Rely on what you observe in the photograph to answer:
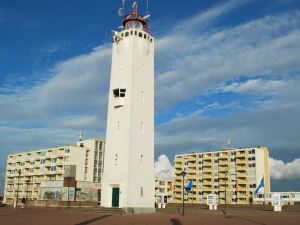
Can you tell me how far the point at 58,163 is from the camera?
109 meters

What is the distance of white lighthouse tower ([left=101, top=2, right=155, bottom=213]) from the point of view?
40719 mm

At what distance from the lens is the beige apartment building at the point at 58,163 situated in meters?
106

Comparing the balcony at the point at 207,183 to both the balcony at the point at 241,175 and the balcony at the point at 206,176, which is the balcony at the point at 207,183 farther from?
the balcony at the point at 241,175

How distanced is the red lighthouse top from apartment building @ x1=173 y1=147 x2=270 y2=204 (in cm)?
6950

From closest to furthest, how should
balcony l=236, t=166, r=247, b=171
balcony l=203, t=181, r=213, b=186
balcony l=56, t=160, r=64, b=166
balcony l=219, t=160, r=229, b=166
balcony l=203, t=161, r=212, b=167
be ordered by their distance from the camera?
balcony l=56, t=160, r=64, b=166
balcony l=236, t=166, r=247, b=171
balcony l=219, t=160, r=229, b=166
balcony l=203, t=181, r=213, b=186
balcony l=203, t=161, r=212, b=167

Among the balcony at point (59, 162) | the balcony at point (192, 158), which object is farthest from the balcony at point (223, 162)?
the balcony at point (59, 162)

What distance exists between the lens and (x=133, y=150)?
4100 cm

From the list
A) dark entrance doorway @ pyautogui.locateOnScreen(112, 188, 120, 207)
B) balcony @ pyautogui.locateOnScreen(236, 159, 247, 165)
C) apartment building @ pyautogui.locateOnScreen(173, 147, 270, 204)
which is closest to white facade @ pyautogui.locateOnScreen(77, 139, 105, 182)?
apartment building @ pyautogui.locateOnScreen(173, 147, 270, 204)

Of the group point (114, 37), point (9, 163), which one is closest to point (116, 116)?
point (114, 37)

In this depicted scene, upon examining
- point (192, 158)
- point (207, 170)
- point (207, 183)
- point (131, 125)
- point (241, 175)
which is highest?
point (192, 158)

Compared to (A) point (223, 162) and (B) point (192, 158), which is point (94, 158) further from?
(A) point (223, 162)

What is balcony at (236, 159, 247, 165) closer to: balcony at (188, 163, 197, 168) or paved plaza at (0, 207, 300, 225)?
balcony at (188, 163, 197, 168)

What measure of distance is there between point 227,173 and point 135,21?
8204 cm

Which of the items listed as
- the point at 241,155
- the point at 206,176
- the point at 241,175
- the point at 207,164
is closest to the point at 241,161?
the point at 241,155
